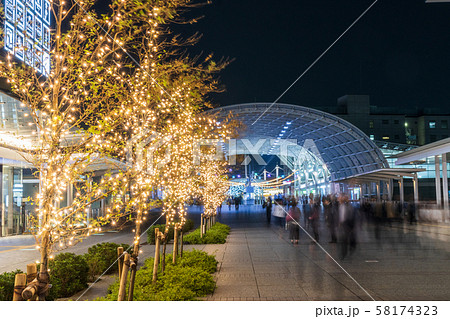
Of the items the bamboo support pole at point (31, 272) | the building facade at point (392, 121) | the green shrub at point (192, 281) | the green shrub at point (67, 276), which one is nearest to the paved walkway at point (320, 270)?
the green shrub at point (192, 281)

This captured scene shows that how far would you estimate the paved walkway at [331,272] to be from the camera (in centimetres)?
798

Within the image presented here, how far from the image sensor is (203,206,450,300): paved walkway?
7980mm

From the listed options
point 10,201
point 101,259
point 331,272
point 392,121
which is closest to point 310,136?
point 392,121

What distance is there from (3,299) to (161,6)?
15.9 feet

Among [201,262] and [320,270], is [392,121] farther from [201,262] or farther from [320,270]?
[201,262]

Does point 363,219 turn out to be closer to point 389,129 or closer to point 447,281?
point 447,281

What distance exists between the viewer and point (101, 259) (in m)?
10.6

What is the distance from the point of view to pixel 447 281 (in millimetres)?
9031

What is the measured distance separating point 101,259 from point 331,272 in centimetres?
541

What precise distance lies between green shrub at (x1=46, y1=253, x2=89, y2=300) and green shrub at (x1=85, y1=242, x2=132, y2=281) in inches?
43.5

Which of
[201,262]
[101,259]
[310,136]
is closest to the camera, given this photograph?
[201,262]

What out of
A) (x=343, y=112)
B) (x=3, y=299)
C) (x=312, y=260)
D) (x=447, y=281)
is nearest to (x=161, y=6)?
(x=3, y=299)

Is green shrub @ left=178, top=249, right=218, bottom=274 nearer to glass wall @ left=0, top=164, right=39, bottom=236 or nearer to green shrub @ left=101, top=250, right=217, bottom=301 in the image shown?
green shrub @ left=101, top=250, right=217, bottom=301

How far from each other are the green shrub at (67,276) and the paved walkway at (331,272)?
2.61 metres
